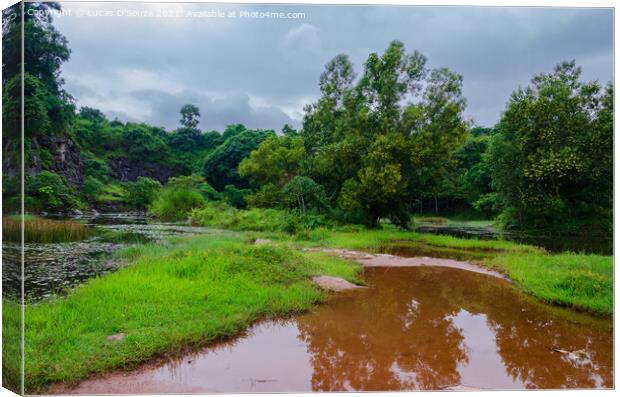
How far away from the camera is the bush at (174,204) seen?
447cm

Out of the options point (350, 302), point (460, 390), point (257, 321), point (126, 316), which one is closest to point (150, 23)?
point (126, 316)

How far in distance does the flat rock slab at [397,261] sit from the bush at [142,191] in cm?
345

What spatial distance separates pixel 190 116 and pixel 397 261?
410cm

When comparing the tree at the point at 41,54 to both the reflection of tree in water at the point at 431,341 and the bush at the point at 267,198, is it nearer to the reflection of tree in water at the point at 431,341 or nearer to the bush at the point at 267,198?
the bush at the point at 267,198

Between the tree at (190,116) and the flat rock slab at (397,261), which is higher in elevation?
the tree at (190,116)

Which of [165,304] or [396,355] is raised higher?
[165,304]

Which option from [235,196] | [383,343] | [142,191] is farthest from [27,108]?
[383,343]

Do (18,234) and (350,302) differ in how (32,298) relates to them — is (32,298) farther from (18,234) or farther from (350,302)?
(350,302)

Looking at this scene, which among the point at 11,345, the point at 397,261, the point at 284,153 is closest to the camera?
the point at 11,345

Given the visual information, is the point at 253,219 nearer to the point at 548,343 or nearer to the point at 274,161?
the point at 274,161

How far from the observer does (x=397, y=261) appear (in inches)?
270

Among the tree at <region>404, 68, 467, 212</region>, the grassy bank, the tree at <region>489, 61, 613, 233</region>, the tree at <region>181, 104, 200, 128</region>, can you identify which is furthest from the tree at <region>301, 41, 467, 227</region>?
the tree at <region>181, 104, 200, 128</region>

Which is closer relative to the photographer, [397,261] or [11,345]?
[11,345]

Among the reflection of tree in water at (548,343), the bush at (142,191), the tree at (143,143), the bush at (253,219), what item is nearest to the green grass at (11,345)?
the bush at (142,191)
